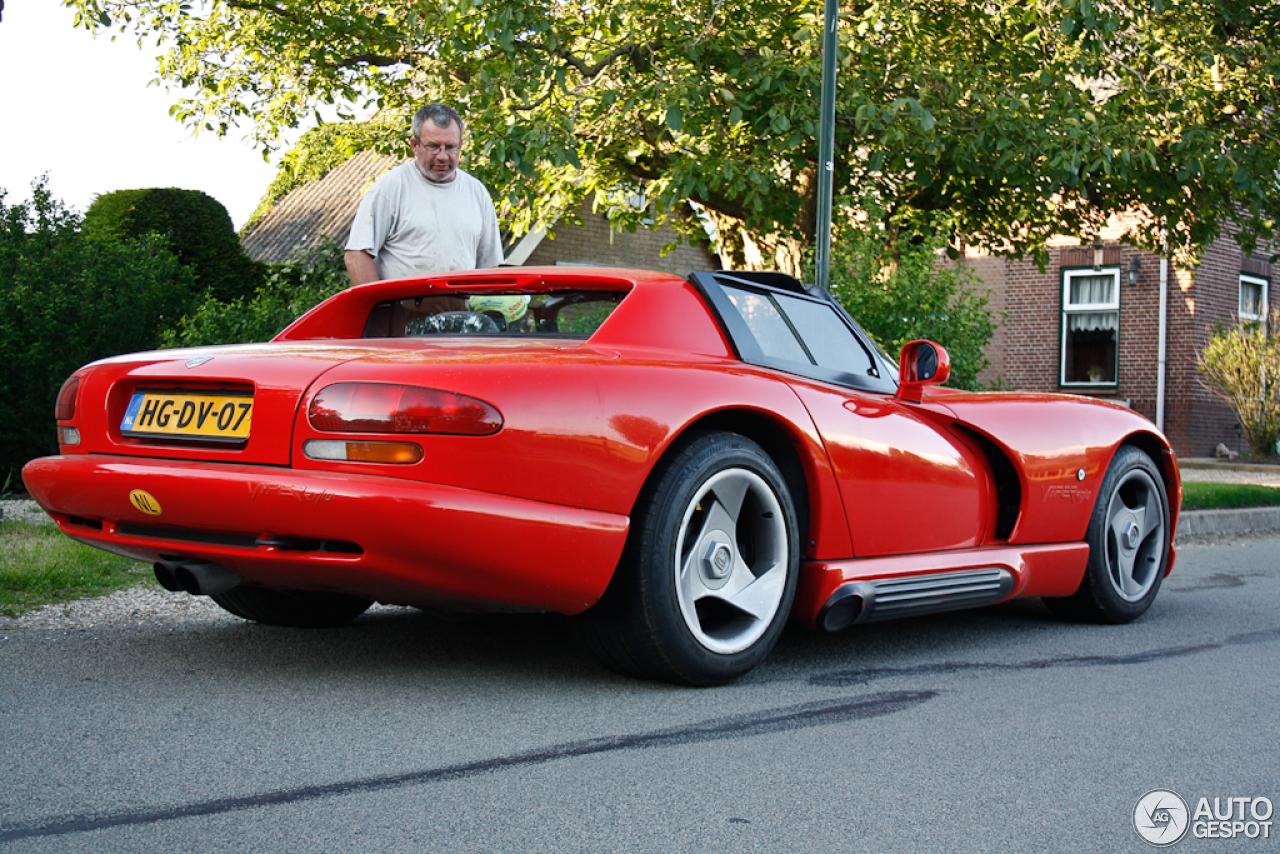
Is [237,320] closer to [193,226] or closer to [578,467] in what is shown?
[578,467]

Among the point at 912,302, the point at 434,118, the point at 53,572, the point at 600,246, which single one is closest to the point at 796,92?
the point at 912,302

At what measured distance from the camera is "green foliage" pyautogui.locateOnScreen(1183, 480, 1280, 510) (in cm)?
1063

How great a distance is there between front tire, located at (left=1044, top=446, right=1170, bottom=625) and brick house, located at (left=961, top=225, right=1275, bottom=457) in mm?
16136

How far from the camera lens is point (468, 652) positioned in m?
4.04

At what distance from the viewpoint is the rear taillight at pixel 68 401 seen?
3686 mm

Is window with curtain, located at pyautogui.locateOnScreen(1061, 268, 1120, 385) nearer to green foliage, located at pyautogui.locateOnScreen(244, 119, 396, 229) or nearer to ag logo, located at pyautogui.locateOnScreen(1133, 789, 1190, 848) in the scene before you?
green foliage, located at pyautogui.locateOnScreen(244, 119, 396, 229)

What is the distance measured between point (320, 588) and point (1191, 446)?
19613 mm

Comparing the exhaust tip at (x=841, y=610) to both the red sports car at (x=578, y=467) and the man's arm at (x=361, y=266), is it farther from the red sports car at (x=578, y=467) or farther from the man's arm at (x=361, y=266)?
the man's arm at (x=361, y=266)

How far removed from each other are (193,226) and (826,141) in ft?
39.3

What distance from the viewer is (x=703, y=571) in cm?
362

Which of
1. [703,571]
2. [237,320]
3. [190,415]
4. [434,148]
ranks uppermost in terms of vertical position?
[434,148]

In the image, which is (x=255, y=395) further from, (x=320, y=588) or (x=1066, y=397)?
(x=1066, y=397)

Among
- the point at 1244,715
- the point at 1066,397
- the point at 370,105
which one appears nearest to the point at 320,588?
the point at 1244,715

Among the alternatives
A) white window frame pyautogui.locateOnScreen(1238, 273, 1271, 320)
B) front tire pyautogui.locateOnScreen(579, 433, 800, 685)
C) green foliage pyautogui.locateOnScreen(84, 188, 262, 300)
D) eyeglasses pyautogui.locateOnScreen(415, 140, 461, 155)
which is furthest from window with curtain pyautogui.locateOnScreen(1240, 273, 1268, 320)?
front tire pyautogui.locateOnScreen(579, 433, 800, 685)
